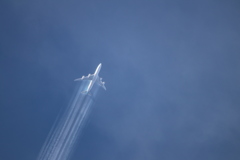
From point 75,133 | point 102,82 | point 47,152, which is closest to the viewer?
point 47,152

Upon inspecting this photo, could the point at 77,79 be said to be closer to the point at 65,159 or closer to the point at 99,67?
the point at 99,67

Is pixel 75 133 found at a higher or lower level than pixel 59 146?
higher

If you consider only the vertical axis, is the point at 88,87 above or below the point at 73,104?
above

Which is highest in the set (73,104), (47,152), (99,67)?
(99,67)

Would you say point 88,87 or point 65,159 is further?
point 88,87

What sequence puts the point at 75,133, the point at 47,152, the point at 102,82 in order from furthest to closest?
1. the point at 102,82
2. the point at 75,133
3. the point at 47,152

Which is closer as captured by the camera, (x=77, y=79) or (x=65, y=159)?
(x=65, y=159)

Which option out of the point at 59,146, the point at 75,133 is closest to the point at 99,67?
the point at 75,133

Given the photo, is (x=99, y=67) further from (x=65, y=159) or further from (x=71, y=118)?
(x=65, y=159)

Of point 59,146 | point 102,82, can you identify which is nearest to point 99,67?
point 102,82
